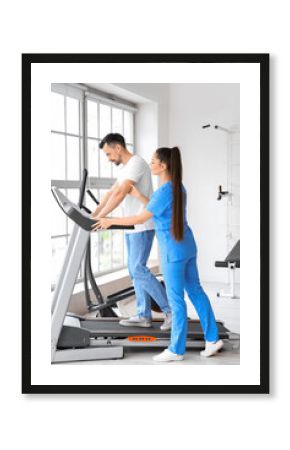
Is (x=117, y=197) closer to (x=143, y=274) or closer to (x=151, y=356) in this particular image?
(x=143, y=274)

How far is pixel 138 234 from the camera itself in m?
3.65

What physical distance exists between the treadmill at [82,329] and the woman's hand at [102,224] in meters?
0.03

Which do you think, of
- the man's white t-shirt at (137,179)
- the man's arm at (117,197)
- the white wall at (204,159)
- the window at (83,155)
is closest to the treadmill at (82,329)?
the man's arm at (117,197)

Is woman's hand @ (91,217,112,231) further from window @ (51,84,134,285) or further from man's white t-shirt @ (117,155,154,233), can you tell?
window @ (51,84,134,285)

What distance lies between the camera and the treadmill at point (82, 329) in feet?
8.88

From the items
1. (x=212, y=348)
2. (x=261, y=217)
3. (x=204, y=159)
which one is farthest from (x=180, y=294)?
(x=204, y=159)

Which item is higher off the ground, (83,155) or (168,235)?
(83,155)

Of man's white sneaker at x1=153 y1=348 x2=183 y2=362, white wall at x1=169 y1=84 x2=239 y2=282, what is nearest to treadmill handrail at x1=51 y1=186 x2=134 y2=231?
man's white sneaker at x1=153 y1=348 x2=183 y2=362

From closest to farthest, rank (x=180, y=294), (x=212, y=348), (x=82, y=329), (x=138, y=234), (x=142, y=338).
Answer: (x=180, y=294) < (x=212, y=348) < (x=82, y=329) < (x=142, y=338) < (x=138, y=234)

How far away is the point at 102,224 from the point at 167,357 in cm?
77

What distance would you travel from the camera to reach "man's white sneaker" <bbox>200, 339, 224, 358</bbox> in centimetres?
315

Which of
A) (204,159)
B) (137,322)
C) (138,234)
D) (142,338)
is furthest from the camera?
(204,159)

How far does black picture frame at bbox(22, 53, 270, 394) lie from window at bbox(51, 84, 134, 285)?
5.59ft
